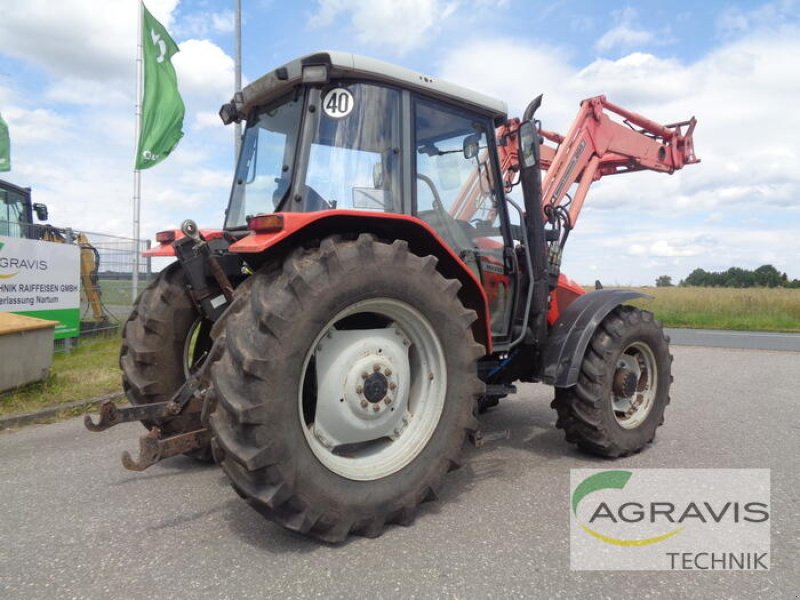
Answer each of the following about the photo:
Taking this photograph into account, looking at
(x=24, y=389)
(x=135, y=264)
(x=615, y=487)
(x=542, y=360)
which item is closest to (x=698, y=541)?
(x=615, y=487)

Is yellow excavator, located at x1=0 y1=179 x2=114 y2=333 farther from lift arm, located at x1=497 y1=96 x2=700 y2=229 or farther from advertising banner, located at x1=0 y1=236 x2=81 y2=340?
lift arm, located at x1=497 y1=96 x2=700 y2=229

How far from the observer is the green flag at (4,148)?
1191 cm

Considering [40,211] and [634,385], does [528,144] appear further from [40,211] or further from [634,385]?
[40,211]

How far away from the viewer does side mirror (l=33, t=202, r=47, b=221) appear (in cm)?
1048

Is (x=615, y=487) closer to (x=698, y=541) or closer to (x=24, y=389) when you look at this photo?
(x=698, y=541)

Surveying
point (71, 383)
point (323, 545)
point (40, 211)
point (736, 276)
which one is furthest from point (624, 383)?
point (736, 276)

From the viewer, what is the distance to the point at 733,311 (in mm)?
20906

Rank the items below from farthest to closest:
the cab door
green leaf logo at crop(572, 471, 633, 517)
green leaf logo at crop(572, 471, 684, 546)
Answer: the cab door, green leaf logo at crop(572, 471, 633, 517), green leaf logo at crop(572, 471, 684, 546)

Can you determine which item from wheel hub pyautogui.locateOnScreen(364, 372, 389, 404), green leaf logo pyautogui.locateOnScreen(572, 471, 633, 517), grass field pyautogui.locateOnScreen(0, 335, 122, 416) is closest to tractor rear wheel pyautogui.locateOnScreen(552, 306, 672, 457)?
green leaf logo pyautogui.locateOnScreen(572, 471, 633, 517)

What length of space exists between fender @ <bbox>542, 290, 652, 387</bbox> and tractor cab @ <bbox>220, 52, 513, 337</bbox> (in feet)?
1.21

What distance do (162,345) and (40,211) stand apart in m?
8.94

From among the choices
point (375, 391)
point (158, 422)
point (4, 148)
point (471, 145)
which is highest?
point (4, 148)

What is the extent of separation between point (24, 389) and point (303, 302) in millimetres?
4474

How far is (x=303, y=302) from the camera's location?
2.48m
